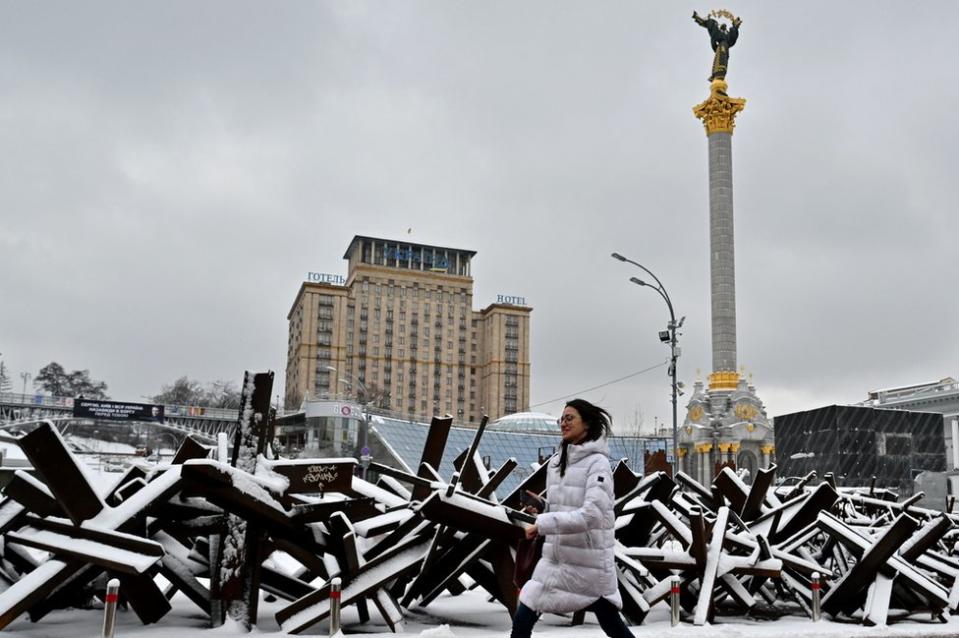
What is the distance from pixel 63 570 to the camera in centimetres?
588

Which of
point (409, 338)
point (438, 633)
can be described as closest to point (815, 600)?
point (438, 633)

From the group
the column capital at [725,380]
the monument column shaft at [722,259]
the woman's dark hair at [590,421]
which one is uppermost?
the monument column shaft at [722,259]

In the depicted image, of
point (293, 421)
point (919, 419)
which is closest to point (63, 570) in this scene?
point (919, 419)

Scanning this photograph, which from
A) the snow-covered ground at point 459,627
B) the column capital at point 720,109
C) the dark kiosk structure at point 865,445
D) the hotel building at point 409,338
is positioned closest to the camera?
the snow-covered ground at point 459,627

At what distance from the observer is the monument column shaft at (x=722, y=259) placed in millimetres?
60656

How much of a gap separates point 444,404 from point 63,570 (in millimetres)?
145253

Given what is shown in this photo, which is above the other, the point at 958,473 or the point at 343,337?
the point at 343,337

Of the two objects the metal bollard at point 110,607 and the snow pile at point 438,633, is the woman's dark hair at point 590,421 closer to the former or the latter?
the snow pile at point 438,633

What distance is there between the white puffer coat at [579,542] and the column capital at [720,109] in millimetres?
63719

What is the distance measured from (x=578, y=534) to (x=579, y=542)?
5cm

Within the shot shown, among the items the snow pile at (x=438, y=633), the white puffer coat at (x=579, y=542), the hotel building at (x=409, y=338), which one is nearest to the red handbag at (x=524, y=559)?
the white puffer coat at (x=579, y=542)

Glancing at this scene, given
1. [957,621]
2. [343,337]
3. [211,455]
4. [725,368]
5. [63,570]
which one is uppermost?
[343,337]

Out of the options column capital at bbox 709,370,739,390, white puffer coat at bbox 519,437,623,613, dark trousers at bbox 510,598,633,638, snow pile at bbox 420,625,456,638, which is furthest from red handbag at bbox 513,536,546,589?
column capital at bbox 709,370,739,390

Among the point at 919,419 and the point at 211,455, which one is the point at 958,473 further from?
the point at 211,455
